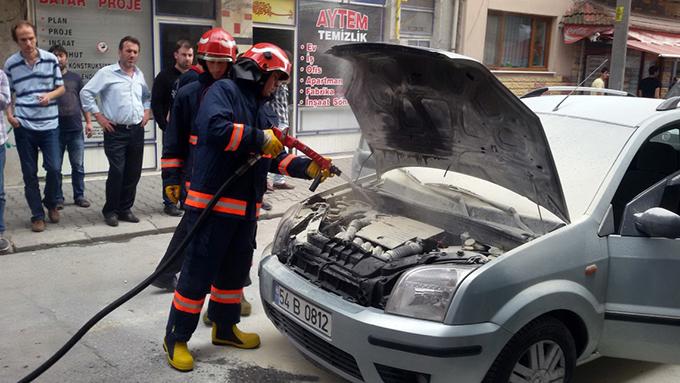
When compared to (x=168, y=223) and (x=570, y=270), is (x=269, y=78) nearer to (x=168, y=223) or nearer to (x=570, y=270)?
(x=570, y=270)

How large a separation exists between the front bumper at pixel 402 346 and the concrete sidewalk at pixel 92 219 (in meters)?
3.99

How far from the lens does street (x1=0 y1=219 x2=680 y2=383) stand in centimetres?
368

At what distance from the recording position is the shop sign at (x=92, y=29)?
832cm

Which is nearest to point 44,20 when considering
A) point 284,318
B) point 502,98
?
point 284,318

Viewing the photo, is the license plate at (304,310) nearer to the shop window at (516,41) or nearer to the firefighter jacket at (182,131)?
the firefighter jacket at (182,131)

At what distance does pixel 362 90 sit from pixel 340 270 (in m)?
1.20

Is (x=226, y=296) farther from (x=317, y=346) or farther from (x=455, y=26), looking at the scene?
(x=455, y=26)

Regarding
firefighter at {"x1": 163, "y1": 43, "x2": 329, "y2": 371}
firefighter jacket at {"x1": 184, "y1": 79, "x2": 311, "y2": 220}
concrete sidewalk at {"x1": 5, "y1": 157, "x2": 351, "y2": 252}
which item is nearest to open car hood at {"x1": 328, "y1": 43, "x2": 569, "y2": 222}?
firefighter at {"x1": 163, "y1": 43, "x2": 329, "y2": 371}

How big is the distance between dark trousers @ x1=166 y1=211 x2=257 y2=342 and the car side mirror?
2134 millimetres

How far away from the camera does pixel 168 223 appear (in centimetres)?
700

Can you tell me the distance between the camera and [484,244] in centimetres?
335

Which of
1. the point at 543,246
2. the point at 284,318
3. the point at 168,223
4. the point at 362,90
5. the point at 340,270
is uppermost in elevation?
the point at 362,90

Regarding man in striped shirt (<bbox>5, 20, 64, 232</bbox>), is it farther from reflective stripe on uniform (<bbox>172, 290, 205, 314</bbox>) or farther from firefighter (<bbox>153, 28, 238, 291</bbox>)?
reflective stripe on uniform (<bbox>172, 290, 205, 314</bbox>)

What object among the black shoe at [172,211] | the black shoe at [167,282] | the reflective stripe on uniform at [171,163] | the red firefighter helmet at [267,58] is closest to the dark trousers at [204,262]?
the reflective stripe on uniform at [171,163]
